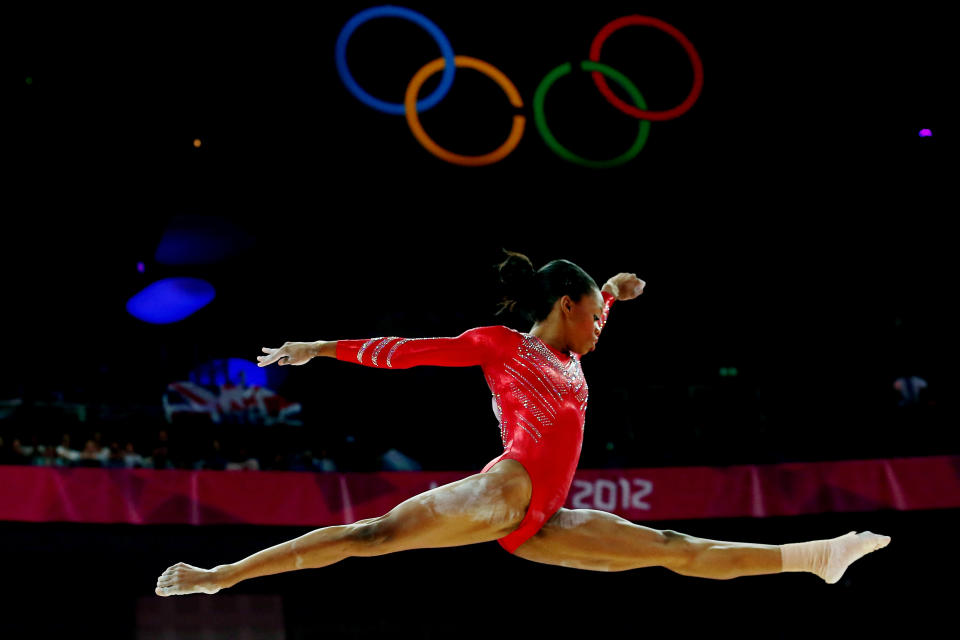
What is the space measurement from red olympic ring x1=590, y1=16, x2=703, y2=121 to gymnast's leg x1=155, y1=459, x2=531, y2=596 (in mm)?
5319

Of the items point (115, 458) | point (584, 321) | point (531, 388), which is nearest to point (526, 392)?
point (531, 388)

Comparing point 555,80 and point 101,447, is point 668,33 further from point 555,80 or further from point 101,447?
→ point 101,447

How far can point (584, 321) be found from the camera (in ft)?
11.5

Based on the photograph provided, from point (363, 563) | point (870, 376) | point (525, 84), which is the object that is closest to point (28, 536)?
point (363, 563)

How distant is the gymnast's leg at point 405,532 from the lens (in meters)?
3.05

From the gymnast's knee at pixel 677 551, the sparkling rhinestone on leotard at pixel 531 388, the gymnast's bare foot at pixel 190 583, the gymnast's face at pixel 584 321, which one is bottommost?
the gymnast's knee at pixel 677 551

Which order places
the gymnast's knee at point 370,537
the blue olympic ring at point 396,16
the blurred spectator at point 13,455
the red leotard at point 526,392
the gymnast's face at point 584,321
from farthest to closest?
the blue olympic ring at point 396,16 < the blurred spectator at point 13,455 < the gymnast's face at point 584,321 < the red leotard at point 526,392 < the gymnast's knee at point 370,537

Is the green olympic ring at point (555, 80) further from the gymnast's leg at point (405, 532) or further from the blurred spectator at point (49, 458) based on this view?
the gymnast's leg at point (405, 532)

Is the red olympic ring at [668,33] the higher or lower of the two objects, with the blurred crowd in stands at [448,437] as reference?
higher

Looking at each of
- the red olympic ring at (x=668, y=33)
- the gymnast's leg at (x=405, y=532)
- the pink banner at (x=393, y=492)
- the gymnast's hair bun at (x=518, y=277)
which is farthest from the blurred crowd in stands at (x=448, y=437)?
the gymnast's hair bun at (x=518, y=277)

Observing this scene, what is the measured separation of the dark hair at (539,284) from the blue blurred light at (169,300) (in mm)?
5528

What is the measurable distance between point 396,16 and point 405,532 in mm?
5788

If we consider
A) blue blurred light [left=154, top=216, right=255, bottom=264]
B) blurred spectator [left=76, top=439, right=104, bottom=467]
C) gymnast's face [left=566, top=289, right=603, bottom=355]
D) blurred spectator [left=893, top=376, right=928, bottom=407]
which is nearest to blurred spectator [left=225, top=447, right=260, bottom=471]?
blurred spectator [left=76, top=439, right=104, bottom=467]

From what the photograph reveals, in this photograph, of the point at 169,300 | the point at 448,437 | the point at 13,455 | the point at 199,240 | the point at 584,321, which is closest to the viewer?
the point at 584,321
